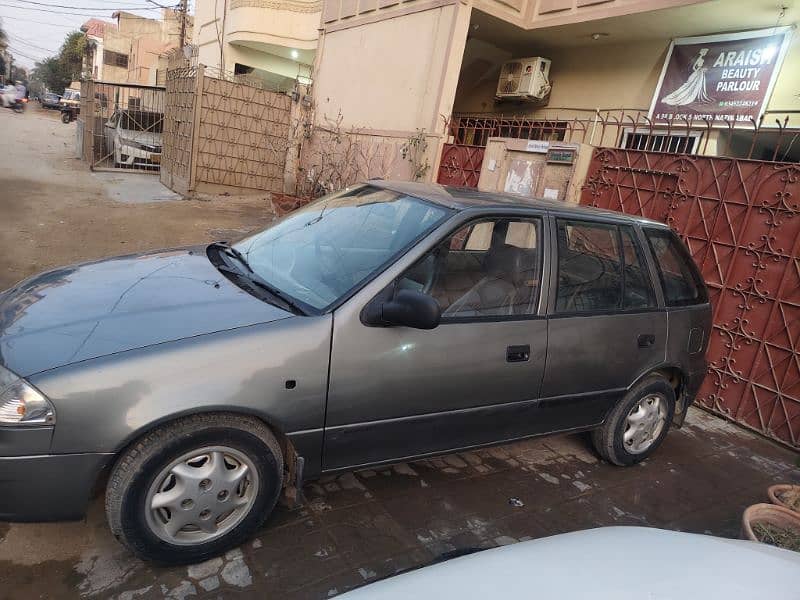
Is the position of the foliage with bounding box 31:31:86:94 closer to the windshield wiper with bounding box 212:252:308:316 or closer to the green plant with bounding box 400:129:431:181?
the green plant with bounding box 400:129:431:181

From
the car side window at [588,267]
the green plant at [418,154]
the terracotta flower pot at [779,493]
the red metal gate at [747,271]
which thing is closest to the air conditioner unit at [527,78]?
the green plant at [418,154]

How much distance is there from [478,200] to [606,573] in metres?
2.06

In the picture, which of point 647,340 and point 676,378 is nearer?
point 647,340

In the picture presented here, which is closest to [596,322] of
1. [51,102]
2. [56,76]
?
[51,102]

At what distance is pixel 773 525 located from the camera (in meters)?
3.01

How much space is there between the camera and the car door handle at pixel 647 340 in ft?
11.4

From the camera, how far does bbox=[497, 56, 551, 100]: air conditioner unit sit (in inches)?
413

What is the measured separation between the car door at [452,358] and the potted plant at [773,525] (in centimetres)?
123

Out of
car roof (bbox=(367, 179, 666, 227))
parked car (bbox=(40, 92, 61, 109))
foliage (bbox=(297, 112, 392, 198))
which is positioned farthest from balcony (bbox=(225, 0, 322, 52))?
parked car (bbox=(40, 92, 61, 109))

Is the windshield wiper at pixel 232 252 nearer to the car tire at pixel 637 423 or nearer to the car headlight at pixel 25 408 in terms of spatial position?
the car headlight at pixel 25 408

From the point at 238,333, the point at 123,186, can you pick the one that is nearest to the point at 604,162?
the point at 238,333

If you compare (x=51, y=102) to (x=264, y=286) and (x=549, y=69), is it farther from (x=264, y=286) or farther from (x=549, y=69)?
(x=264, y=286)

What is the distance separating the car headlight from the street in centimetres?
Answer: 76

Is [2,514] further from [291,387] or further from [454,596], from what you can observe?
[454,596]
